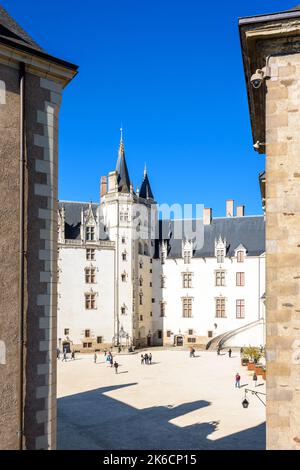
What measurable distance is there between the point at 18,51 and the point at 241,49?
3922mm

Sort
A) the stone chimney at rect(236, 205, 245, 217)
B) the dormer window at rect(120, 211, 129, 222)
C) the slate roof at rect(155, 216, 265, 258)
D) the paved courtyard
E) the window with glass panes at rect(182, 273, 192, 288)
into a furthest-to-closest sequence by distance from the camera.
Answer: the stone chimney at rect(236, 205, 245, 217) → the window with glass panes at rect(182, 273, 192, 288) → the slate roof at rect(155, 216, 265, 258) → the dormer window at rect(120, 211, 129, 222) → the paved courtyard

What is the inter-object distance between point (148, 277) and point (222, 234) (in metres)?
9.06

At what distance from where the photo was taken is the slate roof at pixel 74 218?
45719 millimetres

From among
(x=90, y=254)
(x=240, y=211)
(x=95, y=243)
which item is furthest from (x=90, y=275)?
(x=240, y=211)

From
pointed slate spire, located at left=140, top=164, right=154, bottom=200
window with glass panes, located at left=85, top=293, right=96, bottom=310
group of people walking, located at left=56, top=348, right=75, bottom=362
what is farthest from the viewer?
pointed slate spire, located at left=140, top=164, right=154, bottom=200

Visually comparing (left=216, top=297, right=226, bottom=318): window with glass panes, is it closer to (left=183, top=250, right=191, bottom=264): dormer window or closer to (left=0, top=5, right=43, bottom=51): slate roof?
(left=183, top=250, right=191, bottom=264): dormer window

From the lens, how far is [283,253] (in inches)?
310

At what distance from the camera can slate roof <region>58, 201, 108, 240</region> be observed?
45.7 metres

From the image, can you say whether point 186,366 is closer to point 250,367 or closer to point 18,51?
point 250,367

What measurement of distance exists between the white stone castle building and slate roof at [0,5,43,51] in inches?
1403

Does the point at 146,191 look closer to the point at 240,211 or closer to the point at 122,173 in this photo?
the point at 122,173

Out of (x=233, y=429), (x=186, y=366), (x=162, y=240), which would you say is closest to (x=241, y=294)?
(x=162, y=240)

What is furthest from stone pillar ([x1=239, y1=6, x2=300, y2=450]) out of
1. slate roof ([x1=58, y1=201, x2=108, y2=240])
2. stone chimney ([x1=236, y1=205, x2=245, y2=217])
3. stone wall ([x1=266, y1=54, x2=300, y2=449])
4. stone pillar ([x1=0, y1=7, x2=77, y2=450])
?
stone chimney ([x1=236, y1=205, x2=245, y2=217])

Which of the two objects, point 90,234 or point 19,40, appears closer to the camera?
point 19,40
